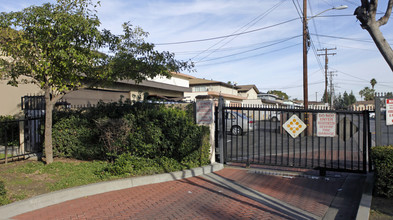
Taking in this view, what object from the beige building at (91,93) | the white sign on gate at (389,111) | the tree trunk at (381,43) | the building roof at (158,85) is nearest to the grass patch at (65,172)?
the beige building at (91,93)

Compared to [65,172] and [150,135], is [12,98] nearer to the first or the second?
[65,172]

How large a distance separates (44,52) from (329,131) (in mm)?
7732

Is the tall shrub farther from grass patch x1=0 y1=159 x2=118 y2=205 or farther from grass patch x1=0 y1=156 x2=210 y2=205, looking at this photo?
grass patch x1=0 y1=159 x2=118 y2=205

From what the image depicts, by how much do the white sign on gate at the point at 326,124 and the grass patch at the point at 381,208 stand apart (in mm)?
2357

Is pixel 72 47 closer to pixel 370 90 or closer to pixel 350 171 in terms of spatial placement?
pixel 350 171

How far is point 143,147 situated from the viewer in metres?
7.95

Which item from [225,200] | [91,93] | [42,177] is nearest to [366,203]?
[225,200]

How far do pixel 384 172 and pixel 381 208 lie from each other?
2.30 feet

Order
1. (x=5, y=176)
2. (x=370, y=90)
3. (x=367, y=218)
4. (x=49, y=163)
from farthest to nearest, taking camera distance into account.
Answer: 1. (x=370, y=90)
2. (x=49, y=163)
3. (x=5, y=176)
4. (x=367, y=218)

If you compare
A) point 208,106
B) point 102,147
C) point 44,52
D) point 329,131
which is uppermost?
point 44,52

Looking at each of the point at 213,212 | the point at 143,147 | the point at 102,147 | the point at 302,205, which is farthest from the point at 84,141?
the point at 302,205

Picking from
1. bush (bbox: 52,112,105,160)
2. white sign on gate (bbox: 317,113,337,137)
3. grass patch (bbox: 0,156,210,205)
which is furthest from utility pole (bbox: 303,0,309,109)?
bush (bbox: 52,112,105,160)

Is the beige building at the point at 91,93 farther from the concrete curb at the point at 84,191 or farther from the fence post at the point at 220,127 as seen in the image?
the concrete curb at the point at 84,191

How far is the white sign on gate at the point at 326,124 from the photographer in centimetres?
745
